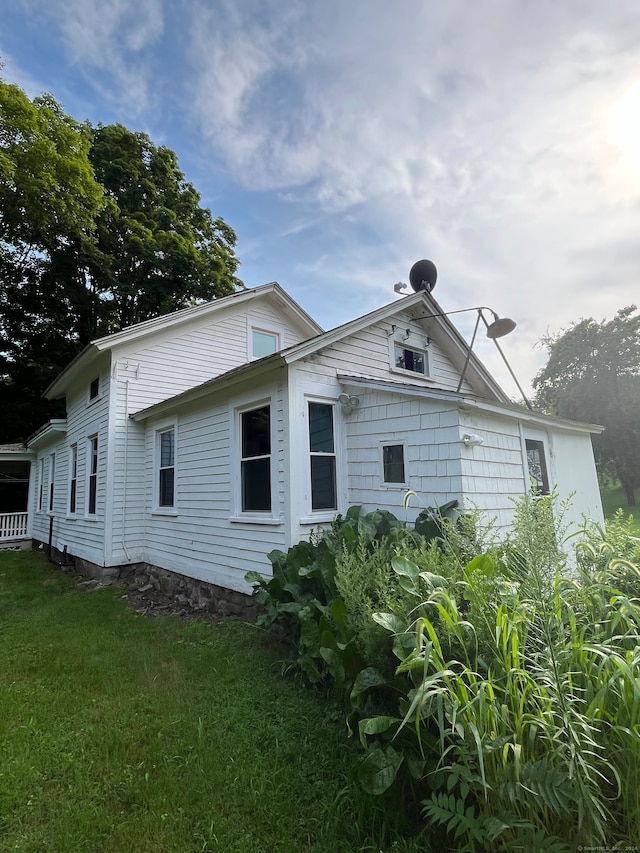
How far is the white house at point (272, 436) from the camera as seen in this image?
5145mm

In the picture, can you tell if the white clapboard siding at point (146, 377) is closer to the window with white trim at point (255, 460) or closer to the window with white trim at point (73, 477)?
the window with white trim at point (73, 477)

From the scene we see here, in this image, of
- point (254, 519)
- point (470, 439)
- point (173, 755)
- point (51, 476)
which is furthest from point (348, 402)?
point (51, 476)

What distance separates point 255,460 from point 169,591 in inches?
137

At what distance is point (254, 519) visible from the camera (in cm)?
564

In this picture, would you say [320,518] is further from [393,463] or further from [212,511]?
[212,511]

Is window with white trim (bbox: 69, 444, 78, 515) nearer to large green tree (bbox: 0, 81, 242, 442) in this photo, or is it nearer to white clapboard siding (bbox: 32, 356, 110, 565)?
white clapboard siding (bbox: 32, 356, 110, 565)

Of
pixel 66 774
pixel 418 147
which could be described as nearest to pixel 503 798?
pixel 66 774

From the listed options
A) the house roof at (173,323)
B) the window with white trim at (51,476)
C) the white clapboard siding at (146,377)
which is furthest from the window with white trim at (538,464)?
the window with white trim at (51,476)

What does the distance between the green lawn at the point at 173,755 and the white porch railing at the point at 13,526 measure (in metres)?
12.4

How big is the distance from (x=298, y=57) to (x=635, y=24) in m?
5.05

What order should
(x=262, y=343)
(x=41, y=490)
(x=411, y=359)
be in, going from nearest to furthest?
(x=411, y=359)
(x=262, y=343)
(x=41, y=490)

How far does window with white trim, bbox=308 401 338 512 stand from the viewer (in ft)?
18.2

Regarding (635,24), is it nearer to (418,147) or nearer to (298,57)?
(418,147)

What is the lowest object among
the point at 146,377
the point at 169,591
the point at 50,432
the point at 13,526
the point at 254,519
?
the point at 169,591
